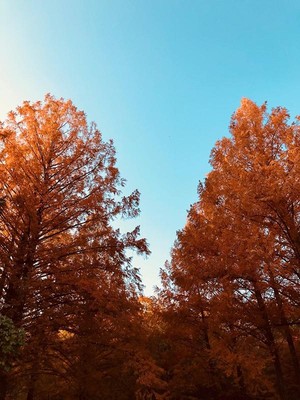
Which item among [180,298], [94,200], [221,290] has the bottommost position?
[221,290]

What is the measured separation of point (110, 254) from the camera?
854 centimetres

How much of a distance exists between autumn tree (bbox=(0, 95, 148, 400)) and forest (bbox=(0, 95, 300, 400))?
0.10 ft

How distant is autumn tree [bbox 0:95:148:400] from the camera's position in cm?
749

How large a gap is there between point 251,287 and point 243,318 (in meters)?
1.08

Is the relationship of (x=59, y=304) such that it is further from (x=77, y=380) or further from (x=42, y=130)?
(x=42, y=130)

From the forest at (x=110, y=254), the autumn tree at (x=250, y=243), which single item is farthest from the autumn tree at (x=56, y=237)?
the autumn tree at (x=250, y=243)

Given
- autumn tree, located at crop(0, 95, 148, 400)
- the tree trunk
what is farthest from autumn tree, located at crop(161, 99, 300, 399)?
autumn tree, located at crop(0, 95, 148, 400)

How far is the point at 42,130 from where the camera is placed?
32.1 feet

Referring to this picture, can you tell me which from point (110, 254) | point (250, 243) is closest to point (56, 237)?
point (110, 254)

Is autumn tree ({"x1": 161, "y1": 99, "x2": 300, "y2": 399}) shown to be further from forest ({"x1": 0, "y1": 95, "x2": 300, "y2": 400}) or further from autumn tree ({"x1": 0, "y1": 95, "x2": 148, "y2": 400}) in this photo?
autumn tree ({"x1": 0, "y1": 95, "x2": 148, "y2": 400})

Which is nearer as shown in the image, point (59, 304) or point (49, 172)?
point (59, 304)

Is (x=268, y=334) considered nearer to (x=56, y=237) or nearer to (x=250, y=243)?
(x=250, y=243)

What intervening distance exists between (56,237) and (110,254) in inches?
81.3

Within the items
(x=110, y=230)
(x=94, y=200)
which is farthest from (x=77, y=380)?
(x=94, y=200)
